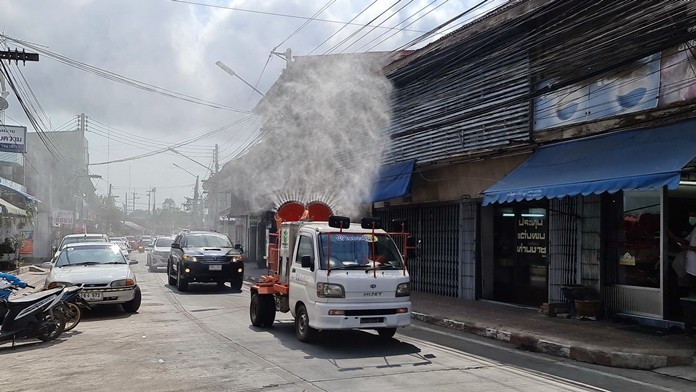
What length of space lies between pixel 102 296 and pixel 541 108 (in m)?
9.63

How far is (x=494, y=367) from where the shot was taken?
301 inches

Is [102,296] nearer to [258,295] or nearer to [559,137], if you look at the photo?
[258,295]

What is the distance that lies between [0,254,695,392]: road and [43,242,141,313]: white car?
2.86 ft

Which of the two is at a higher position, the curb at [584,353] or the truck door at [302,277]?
the truck door at [302,277]

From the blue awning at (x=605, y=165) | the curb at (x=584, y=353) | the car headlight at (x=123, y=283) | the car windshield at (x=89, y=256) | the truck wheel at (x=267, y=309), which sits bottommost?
→ the curb at (x=584, y=353)

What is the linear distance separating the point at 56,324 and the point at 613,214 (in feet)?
33.1

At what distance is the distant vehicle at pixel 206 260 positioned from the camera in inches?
676

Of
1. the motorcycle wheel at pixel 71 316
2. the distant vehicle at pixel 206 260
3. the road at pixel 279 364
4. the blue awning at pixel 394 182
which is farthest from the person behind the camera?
the distant vehicle at pixel 206 260

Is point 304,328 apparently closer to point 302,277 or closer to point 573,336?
point 302,277

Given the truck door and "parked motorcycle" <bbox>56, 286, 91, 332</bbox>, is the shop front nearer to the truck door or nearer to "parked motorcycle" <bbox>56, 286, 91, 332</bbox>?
the truck door

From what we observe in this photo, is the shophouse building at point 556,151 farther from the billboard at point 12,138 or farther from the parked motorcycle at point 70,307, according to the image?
the billboard at point 12,138

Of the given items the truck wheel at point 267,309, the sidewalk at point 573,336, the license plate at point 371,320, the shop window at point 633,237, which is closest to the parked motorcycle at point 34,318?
the truck wheel at point 267,309

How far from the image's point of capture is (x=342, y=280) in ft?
28.1

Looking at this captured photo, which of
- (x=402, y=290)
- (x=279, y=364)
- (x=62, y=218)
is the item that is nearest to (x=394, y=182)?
(x=402, y=290)
